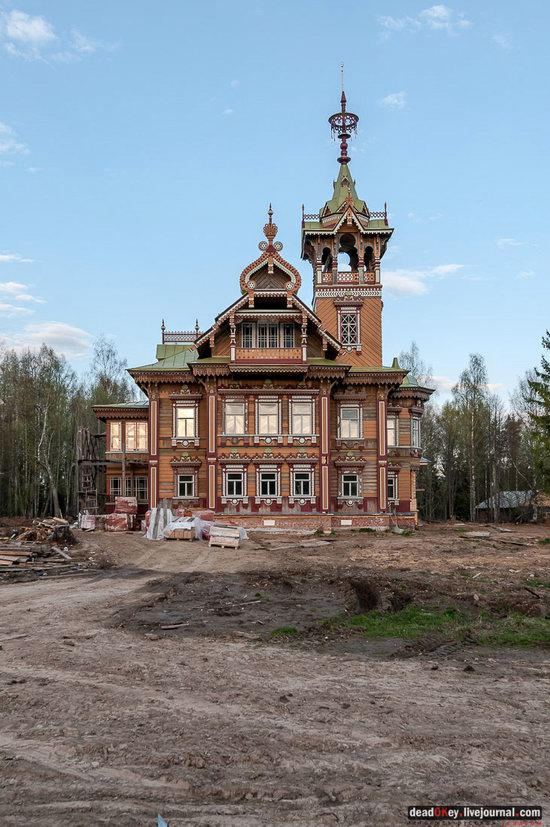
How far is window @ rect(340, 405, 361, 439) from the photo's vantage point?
37.9 m

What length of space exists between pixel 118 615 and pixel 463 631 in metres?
6.76

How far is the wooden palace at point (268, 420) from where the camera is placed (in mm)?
35500

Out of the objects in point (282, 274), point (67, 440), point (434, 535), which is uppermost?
point (282, 274)

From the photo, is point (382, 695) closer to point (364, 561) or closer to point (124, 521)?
point (364, 561)

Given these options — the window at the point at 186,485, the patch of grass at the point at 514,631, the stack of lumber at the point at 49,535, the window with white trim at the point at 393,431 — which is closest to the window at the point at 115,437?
the window at the point at 186,485

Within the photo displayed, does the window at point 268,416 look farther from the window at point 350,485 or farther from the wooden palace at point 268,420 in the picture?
the window at point 350,485

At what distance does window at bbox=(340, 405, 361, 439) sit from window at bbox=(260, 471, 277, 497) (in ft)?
17.2

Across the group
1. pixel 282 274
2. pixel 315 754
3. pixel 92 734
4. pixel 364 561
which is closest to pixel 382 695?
pixel 315 754

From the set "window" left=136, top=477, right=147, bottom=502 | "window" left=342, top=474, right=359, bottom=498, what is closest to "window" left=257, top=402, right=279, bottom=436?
"window" left=342, top=474, right=359, bottom=498

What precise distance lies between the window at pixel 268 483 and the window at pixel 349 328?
35.3 feet

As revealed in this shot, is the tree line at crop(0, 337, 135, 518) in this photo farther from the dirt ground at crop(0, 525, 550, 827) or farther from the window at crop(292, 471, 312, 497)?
the dirt ground at crop(0, 525, 550, 827)

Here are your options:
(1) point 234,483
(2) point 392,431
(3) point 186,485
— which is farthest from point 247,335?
(2) point 392,431

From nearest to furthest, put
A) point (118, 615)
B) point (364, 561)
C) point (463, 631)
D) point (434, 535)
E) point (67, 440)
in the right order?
point (463, 631) → point (118, 615) → point (364, 561) → point (434, 535) → point (67, 440)

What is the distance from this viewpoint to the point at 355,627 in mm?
11609
